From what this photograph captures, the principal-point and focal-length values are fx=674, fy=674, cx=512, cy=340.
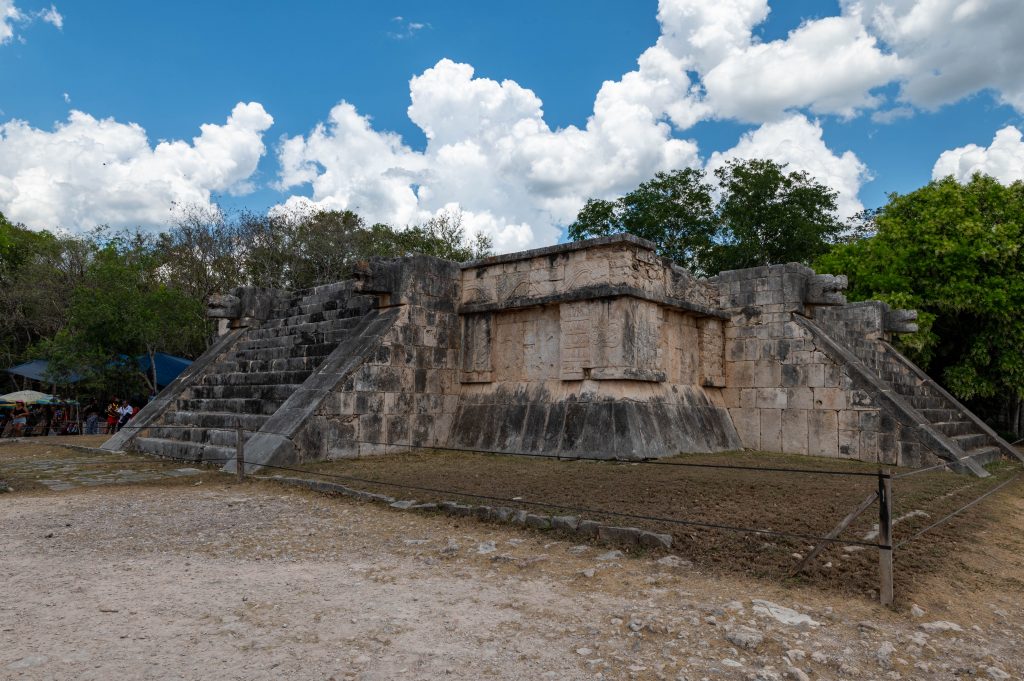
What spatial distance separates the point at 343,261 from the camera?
94.8 ft

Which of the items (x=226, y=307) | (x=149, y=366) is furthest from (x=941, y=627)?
(x=149, y=366)

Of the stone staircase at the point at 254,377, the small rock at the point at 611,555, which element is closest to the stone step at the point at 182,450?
the stone staircase at the point at 254,377

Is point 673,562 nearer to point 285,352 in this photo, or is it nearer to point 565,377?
point 565,377

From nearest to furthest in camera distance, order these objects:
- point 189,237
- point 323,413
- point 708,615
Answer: point 708,615 → point 323,413 → point 189,237

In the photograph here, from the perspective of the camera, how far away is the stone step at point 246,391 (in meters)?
10.6

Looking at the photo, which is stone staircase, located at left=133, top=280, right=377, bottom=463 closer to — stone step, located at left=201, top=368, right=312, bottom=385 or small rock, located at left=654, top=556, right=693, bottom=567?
stone step, located at left=201, top=368, right=312, bottom=385

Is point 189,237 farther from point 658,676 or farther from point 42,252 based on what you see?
point 658,676

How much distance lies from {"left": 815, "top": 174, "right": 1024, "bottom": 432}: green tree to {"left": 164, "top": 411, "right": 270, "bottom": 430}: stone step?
13723mm

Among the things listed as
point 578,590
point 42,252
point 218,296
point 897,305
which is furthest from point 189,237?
point 578,590

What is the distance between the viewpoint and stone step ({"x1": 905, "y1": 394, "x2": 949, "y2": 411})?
37.4 ft

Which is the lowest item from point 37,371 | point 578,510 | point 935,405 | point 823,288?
point 578,510

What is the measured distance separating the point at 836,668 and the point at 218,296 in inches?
527

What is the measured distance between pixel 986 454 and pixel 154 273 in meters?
26.7

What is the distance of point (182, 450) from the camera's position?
32.8 feet
